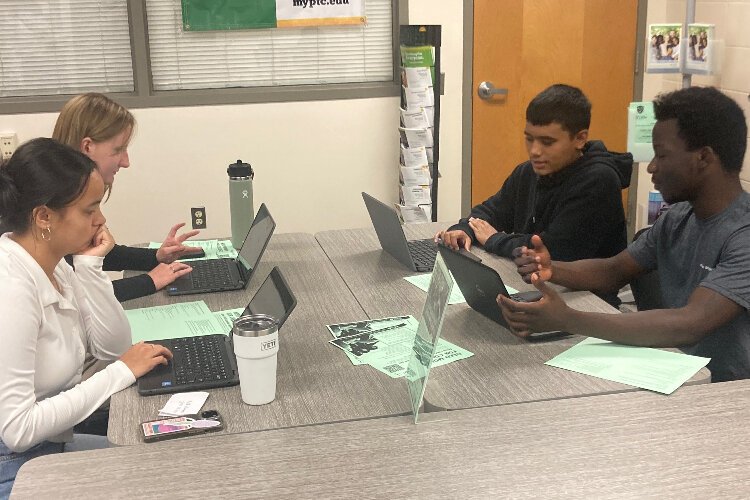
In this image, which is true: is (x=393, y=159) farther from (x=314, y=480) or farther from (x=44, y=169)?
(x=314, y=480)

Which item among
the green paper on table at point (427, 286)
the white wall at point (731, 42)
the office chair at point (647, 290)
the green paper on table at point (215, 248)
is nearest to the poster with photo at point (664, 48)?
the white wall at point (731, 42)

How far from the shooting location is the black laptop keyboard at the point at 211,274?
2.38m

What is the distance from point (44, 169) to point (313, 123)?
2501 mm

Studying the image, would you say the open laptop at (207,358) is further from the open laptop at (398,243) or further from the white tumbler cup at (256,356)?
the open laptop at (398,243)

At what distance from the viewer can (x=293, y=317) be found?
6.89 ft

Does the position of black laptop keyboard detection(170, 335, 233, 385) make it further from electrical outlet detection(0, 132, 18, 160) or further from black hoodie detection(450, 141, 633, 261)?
electrical outlet detection(0, 132, 18, 160)

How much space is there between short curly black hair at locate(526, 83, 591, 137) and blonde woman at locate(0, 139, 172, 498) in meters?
1.42

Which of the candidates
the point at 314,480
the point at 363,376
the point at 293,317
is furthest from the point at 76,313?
the point at 314,480

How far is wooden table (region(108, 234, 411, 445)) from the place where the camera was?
155cm

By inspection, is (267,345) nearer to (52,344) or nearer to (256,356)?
(256,356)

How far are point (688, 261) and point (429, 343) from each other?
102 cm

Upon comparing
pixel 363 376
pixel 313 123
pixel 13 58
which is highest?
pixel 13 58

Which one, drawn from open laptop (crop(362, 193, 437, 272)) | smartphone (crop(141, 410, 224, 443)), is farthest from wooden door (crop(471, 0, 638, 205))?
smartphone (crop(141, 410, 224, 443))

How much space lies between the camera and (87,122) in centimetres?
246
